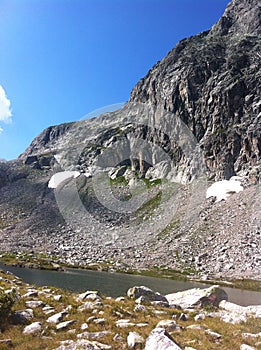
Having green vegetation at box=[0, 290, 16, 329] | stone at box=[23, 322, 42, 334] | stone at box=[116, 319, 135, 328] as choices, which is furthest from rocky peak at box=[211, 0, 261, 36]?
stone at box=[23, 322, 42, 334]

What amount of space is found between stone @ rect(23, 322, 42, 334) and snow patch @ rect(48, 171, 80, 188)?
146061mm

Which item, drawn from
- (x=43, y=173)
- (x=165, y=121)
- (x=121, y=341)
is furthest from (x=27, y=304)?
(x=43, y=173)

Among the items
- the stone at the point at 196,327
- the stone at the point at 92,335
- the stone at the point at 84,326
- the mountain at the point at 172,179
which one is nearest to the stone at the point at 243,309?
the stone at the point at 196,327

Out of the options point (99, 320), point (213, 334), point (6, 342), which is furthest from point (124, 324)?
point (6, 342)

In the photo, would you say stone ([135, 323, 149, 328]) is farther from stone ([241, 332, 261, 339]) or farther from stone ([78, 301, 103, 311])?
stone ([241, 332, 261, 339])

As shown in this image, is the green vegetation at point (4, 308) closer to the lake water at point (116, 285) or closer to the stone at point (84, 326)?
the stone at point (84, 326)

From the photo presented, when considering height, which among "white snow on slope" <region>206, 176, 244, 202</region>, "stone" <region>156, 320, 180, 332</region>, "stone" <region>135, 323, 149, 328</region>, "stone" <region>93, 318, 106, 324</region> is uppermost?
"white snow on slope" <region>206, 176, 244, 202</region>

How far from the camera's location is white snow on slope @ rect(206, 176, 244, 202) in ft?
324

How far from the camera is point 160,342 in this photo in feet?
34.9

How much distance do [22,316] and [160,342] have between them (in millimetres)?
6569

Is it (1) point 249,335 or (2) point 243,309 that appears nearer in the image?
(1) point 249,335

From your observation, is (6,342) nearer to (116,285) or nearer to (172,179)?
(116,285)

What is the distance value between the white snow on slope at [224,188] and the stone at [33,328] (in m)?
90.2

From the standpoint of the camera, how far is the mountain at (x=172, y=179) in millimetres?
80625
